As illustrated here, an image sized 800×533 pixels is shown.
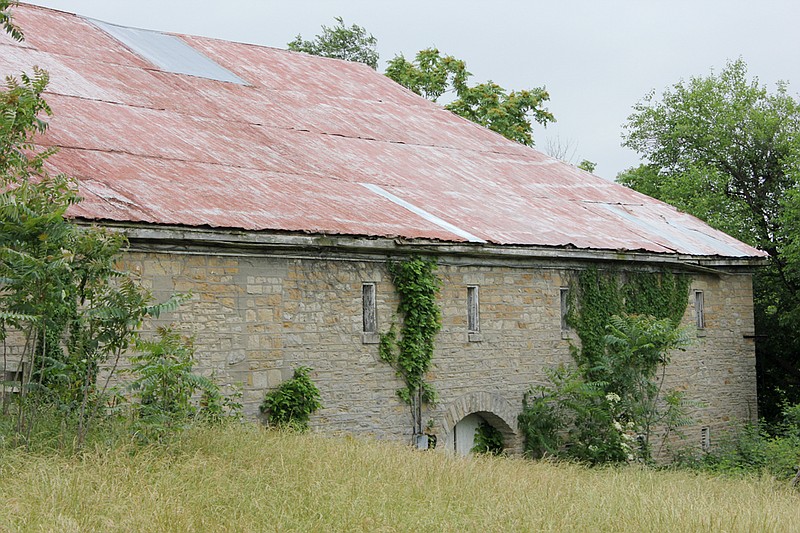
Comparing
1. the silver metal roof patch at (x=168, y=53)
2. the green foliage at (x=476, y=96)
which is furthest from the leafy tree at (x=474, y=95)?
the silver metal roof patch at (x=168, y=53)

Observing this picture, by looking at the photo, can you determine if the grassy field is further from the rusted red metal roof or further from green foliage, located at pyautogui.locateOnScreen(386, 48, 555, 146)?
green foliage, located at pyautogui.locateOnScreen(386, 48, 555, 146)

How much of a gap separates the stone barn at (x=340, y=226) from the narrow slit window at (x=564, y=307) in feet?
0.28

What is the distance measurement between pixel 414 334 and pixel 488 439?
8.25 feet

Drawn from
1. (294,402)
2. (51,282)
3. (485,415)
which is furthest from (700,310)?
(51,282)

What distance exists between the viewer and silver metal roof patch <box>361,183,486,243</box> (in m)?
16.3

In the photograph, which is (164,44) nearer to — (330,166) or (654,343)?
(330,166)

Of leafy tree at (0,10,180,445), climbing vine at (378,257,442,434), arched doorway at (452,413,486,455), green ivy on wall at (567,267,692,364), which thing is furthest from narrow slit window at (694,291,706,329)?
leafy tree at (0,10,180,445)

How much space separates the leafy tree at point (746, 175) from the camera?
26.1 meters

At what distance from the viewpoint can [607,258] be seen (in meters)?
18.2

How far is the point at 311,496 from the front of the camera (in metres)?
9.63

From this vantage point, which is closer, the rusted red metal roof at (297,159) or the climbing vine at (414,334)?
the rusted red metal roof at (297,159)

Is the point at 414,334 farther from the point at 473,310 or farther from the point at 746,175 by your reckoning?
the point at 746,175

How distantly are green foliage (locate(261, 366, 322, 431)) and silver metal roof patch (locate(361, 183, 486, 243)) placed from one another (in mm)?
3217

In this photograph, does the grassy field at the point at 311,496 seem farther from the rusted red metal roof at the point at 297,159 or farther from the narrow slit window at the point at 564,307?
the narrow slit window at the point at 564,307
